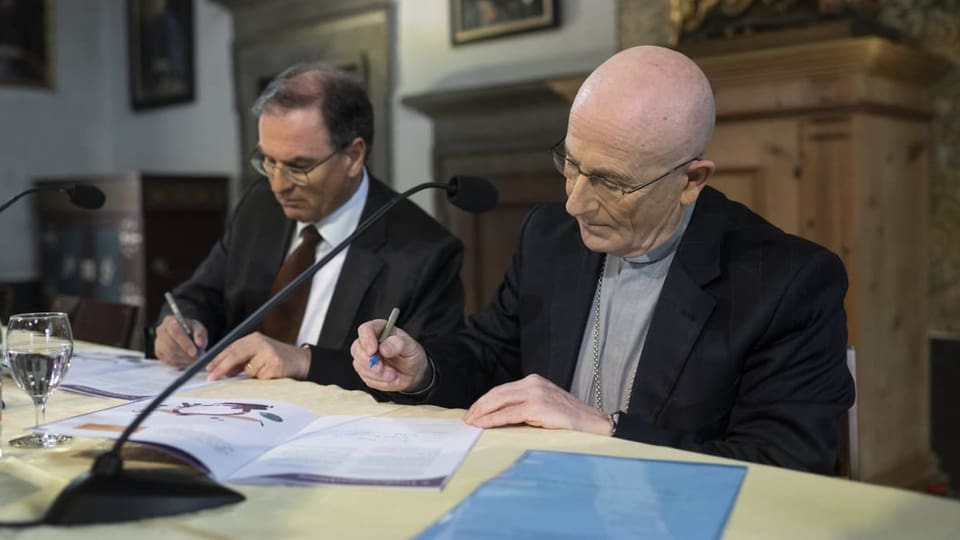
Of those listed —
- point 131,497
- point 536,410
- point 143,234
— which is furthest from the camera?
point 143,234

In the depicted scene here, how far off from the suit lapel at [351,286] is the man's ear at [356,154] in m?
0.22

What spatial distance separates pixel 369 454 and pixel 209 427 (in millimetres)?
255

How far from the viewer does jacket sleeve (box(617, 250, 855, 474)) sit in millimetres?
1490

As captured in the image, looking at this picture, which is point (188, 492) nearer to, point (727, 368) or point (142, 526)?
point (142, 526)

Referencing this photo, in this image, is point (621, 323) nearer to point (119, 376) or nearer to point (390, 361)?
point (390, 361)

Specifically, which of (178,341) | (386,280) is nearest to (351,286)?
(386,280)

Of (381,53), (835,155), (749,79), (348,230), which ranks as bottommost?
(348,230)

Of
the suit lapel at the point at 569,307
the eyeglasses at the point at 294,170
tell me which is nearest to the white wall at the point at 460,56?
the eyeglasses at the point at 294,170

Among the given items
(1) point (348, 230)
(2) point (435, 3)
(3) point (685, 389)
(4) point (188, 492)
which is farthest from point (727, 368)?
(2) point (435, 3)

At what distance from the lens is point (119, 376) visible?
77.7 inches

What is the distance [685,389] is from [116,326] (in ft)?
6.31

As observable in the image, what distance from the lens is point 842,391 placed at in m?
1.60

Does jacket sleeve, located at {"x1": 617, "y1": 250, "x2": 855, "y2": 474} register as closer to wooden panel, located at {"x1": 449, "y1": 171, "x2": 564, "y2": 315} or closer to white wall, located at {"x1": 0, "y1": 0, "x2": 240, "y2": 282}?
wooden panel, located at {"x1": 449, "y1": 171, "x2": 564, "y2": 315}

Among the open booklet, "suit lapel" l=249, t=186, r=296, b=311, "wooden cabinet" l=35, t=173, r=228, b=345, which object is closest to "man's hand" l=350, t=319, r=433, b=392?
the open booklet
